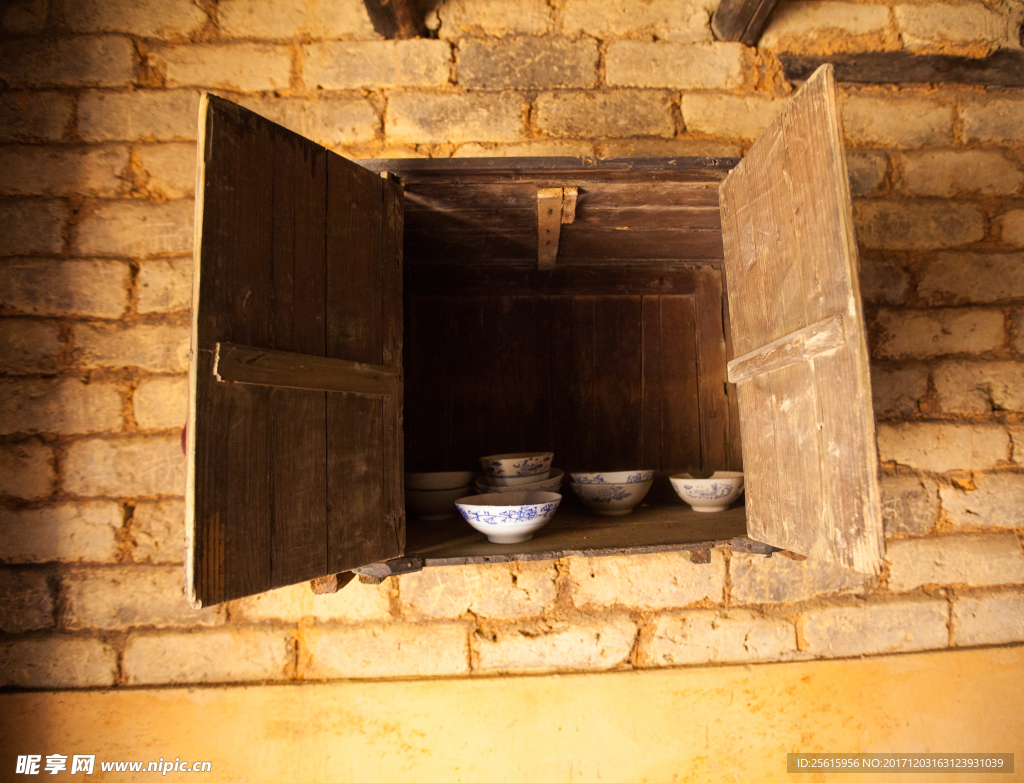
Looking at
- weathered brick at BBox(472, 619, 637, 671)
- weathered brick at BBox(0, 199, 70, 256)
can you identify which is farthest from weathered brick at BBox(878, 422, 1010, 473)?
weathered brick at BBox(0, 199, 70, 256)

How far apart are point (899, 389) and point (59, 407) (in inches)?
114

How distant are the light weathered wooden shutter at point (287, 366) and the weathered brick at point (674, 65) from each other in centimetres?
109

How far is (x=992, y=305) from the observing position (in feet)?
6.12

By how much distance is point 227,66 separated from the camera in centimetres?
187

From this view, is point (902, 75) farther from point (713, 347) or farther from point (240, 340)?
point (240, 340)

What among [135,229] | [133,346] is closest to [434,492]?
[133,346]

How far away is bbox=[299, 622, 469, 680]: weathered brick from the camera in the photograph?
1752 millimetres

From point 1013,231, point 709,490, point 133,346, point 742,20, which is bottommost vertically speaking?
point 709,490

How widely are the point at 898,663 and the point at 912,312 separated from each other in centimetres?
125

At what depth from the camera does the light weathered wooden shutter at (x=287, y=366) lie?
40.2 inches

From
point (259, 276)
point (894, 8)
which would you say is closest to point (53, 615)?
point (259, 276)

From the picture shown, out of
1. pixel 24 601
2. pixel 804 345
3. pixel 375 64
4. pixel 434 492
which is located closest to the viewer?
pixel 804 345

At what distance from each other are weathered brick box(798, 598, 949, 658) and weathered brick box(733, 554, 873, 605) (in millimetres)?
92

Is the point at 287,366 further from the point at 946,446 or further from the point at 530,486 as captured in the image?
the point at 946,446
